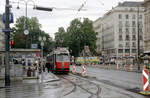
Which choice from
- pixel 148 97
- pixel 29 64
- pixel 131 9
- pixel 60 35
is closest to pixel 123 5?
pixel 131 9

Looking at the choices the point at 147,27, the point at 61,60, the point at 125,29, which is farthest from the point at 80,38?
the point at 61,60

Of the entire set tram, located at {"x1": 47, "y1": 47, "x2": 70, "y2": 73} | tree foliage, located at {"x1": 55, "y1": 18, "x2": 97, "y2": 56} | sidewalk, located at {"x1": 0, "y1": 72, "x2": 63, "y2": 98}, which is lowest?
sidewalk, located at {"x1": 0, "y1": 72, "x2": 63, "y2": 98}

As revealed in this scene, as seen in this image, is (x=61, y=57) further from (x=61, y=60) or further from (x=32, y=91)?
(x=32, y=91)

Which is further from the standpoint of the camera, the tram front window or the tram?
the tram front window

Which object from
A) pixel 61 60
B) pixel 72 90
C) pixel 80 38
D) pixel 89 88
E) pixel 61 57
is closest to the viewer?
pixel 72 90

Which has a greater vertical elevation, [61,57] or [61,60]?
[61,57]

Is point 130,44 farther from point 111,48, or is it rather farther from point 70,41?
point 70,41

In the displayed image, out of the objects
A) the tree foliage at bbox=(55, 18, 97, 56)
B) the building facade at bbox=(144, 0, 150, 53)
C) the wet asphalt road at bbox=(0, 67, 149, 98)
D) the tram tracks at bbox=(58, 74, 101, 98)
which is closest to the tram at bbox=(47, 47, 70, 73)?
the tram tracks at bbox=(58, 74, 101, 98)

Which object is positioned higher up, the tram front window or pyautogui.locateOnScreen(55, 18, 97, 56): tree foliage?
pyautogui.locateOnScreen(55, 18, 97, 56): tree foliage

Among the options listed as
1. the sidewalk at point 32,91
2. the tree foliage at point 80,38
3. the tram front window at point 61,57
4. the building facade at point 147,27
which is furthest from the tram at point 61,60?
the tree foliage at point 80,38

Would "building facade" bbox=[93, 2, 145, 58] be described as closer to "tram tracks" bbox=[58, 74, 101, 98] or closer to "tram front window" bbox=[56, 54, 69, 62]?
"tram front window" bbox=[56, 54, 69, 62]

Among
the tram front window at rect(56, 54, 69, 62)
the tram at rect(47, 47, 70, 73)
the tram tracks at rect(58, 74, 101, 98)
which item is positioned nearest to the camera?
the tram tracks at rect(58, 74, 101, 98)

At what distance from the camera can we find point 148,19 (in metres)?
82.0

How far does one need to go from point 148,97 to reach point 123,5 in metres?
110
